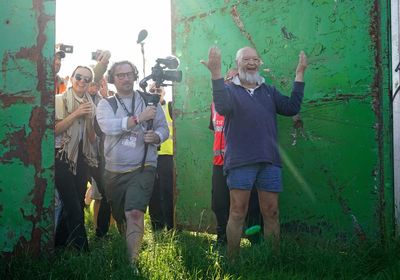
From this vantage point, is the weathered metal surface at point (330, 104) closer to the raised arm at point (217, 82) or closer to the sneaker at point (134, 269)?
the raised arm at point (217, 82)

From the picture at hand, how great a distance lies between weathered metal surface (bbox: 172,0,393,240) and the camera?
391cm

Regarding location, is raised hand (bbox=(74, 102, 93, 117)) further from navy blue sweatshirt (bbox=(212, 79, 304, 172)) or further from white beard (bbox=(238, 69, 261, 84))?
white beard (bbox=(238, 69, 261, 84))

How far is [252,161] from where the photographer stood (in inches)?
141

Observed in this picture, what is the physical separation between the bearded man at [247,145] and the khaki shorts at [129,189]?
0.60m

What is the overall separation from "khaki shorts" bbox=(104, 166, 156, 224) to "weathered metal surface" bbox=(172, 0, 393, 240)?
131 cm

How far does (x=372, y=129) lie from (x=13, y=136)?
8.70 feet

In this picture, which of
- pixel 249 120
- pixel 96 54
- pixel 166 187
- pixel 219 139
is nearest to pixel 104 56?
pixel 96 54

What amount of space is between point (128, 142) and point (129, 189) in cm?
36

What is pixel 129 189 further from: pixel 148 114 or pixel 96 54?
pixel 96 54

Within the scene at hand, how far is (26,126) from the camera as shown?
11.3 feet

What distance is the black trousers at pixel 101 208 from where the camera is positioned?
469cm

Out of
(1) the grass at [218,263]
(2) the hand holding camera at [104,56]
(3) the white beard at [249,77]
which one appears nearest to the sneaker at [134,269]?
(1) the grass at [218,263]

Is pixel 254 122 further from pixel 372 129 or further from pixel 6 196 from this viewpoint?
pixel 6 196

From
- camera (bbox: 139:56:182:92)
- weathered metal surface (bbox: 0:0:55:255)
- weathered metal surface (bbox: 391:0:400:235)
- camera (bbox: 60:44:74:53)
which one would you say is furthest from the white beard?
camera (bbox: 60:44:74:53)
